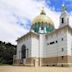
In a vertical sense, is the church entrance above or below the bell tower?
below

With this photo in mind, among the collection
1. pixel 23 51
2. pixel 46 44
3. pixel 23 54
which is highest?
pixel 46 44

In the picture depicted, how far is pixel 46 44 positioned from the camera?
5369cm

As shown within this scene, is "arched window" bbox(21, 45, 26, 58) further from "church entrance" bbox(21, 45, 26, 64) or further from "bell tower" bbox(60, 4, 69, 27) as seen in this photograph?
→ "bell tower" bbox(60, 4, 69, 27)

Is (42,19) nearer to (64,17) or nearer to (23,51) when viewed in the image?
(64,17)

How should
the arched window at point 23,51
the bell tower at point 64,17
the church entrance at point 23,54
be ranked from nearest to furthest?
the bell tower at point 64,17 < the church entrance at point 23,54 < the arched window at point 23,51

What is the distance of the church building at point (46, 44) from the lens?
1783 inches

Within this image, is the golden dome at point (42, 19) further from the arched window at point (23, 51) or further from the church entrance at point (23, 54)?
the church entrance at point (23, 54)

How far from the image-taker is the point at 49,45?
52031mm

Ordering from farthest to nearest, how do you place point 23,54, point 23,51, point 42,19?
point 42,19 < point 23,51 < point 23,54

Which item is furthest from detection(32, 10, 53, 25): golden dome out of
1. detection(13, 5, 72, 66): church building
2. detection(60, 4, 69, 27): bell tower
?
detection(60, 4, 69, 27): bell tower

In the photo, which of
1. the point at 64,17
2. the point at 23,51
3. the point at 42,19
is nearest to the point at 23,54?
the point at 23,51

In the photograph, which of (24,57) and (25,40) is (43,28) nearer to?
(25,40)

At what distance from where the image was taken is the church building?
4528cm

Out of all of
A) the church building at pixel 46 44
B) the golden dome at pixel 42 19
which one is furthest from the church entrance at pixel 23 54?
the golden dome at pixel 42 19
